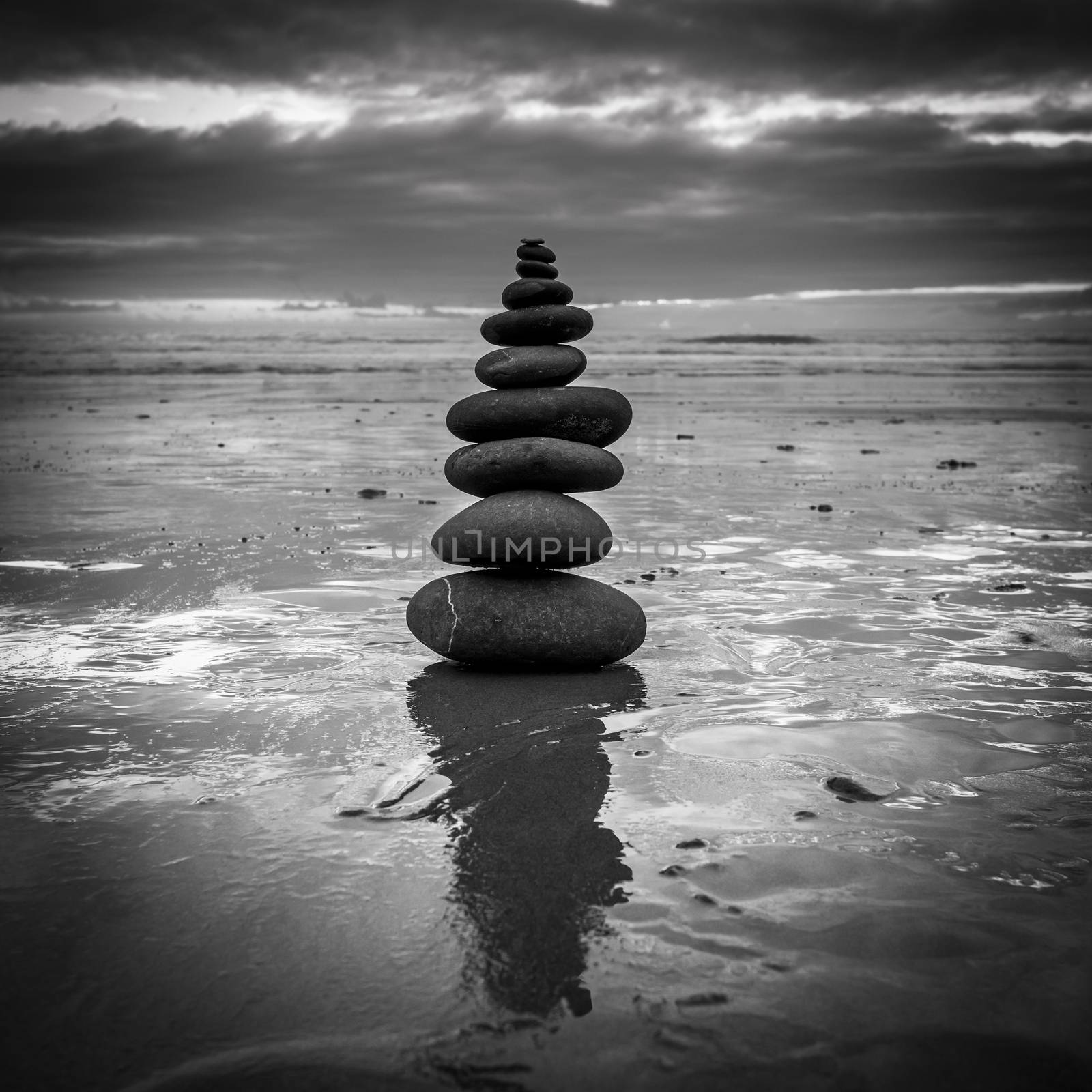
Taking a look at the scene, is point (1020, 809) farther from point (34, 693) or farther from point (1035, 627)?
point (34, 693)

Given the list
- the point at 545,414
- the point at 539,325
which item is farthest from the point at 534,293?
the point at 545,414

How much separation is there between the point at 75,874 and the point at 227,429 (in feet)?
63.9

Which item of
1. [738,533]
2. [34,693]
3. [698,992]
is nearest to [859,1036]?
[698,992]

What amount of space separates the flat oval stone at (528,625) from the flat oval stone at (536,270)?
2.46 metres

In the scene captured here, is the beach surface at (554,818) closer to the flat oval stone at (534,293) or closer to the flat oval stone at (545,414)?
the flat oval stone at (545,414)

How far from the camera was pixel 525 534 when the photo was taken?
6898 millimetres

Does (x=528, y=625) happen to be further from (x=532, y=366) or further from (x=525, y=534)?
(x=532, y=366)

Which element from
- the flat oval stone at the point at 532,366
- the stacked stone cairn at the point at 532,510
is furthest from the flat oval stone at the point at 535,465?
the flat oval stone at the point at 532,366

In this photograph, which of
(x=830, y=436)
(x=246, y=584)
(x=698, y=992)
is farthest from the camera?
(x=830, y=436)

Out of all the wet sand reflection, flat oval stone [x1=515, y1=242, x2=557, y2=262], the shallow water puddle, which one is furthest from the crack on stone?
flat oval stone [x1=515, y1=242, x2=557, y2=262]

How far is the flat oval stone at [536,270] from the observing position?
7.39 m

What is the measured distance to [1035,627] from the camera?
7.42 meters

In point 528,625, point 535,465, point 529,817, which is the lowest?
point 529,817

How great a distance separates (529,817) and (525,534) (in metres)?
2.78
